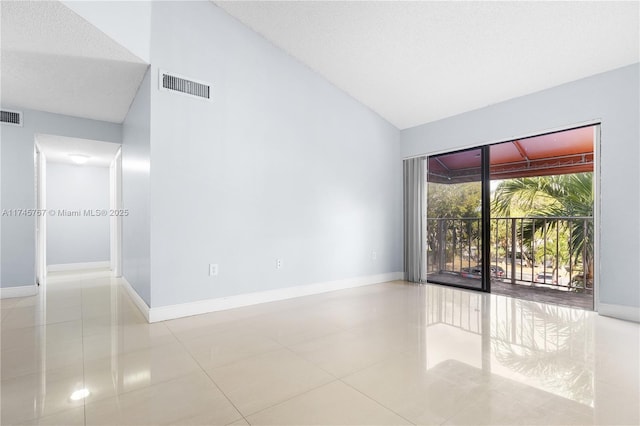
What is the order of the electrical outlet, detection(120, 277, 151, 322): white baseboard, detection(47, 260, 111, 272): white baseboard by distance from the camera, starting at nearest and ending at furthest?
detection(120, 277, 151, 322): white baseboard → the electrical outlet → detection(47, 260, 111, 272): white baseboard

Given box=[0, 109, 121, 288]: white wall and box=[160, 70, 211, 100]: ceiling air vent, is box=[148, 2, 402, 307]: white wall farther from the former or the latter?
box=[0, 109, 121, 288]: white wall

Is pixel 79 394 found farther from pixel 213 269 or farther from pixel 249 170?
pixel 249 170

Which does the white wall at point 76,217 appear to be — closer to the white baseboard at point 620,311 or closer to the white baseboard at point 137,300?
the white baseboard at point 137,300

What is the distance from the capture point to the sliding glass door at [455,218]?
4.57 metres

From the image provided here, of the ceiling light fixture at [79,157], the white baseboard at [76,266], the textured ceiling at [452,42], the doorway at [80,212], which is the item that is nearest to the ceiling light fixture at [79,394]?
the textured ceiling at [452,42]

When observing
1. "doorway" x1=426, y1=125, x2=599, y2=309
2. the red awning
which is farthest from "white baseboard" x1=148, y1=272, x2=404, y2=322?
the red awning

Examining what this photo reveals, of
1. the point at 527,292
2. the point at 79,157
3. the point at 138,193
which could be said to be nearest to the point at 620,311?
the point at 527,292

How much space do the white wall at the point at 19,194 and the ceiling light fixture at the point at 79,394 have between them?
3.55m

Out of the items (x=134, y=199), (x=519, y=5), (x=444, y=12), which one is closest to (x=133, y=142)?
(x=134, y=199)

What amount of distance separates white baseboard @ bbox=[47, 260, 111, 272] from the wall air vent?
3.43 m

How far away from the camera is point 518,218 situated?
16.5 feet

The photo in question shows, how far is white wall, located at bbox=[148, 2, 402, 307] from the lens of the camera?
3.15m

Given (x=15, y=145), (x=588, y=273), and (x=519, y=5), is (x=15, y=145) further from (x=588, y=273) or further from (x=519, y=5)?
(x=588, y=273)

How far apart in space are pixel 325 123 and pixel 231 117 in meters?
1.43
